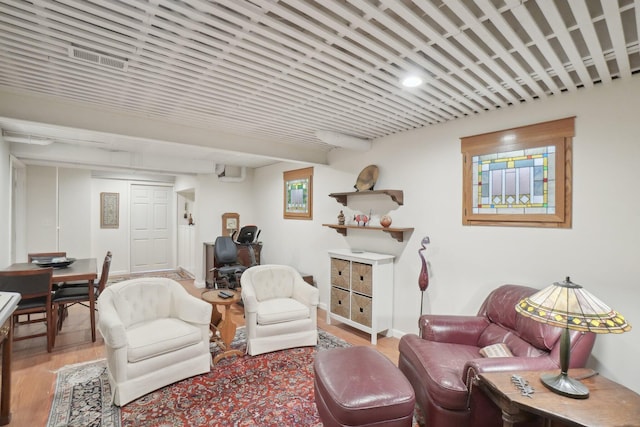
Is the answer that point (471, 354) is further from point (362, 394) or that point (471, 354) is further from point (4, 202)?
point (4, 202)

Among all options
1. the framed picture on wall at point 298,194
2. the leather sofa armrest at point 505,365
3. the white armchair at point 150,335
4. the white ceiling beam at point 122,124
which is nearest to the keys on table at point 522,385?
the leather sofa armrest at point 505,365

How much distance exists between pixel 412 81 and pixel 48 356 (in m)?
4.23

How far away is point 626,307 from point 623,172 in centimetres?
96

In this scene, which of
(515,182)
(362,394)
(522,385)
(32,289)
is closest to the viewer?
(522,385)

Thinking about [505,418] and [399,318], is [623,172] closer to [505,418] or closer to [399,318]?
[505,418]

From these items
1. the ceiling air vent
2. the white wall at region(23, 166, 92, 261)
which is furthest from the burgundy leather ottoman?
the white wall at region(23, 166, 92, 261)

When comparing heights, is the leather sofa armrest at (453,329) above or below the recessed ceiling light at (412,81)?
below

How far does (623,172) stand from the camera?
2.26 metres

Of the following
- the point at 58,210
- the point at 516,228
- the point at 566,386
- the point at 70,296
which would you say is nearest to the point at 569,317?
the point at 566,386

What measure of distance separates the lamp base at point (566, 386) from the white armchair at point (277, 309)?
2.22 m

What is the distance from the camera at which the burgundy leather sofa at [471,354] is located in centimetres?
188

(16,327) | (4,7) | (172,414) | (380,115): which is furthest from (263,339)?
(16,327)

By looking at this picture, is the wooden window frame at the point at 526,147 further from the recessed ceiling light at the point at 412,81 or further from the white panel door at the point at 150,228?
the white panel door at the point at 150,228

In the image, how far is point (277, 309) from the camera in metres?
3.36
